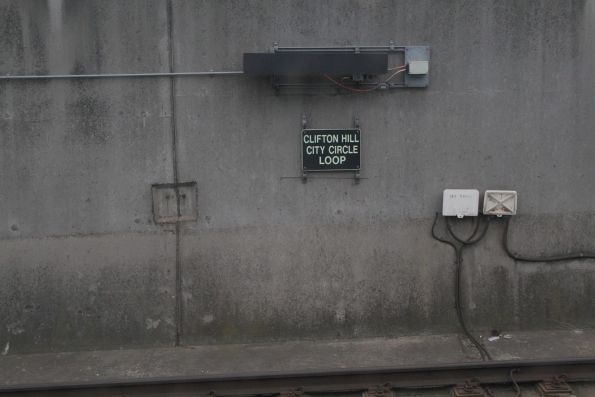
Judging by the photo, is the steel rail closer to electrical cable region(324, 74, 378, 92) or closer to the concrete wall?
the concrete wall

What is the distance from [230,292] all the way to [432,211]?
2.16m

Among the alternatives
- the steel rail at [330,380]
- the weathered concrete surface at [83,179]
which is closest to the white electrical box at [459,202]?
the steel rail at [330,380]

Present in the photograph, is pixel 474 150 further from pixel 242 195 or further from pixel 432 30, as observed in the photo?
pixel 242 195

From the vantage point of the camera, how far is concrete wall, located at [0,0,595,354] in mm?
5906

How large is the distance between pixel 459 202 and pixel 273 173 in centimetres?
184

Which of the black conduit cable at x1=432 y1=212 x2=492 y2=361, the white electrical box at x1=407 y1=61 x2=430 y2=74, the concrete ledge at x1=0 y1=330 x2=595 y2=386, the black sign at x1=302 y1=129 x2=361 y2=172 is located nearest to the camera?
the concrete ledge at x1=0 y1=330 x2=595 y2=386

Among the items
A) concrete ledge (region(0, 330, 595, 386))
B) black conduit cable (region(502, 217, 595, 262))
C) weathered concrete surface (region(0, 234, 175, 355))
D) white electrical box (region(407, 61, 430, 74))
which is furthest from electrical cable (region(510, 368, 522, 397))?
weathered concrete surface (region(0, 234, 175, 355))

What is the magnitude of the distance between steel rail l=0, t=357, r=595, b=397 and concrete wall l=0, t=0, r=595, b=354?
35.4 inches

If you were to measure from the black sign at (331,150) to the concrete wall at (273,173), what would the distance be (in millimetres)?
125

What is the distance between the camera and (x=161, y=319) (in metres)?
6.11

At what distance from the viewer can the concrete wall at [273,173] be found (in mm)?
5906

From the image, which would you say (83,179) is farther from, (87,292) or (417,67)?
(417,67)

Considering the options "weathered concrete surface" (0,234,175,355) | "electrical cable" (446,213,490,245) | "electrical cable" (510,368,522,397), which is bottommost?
"electrical cable" (510,368,522,397)

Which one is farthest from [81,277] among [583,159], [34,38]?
[583,159]
